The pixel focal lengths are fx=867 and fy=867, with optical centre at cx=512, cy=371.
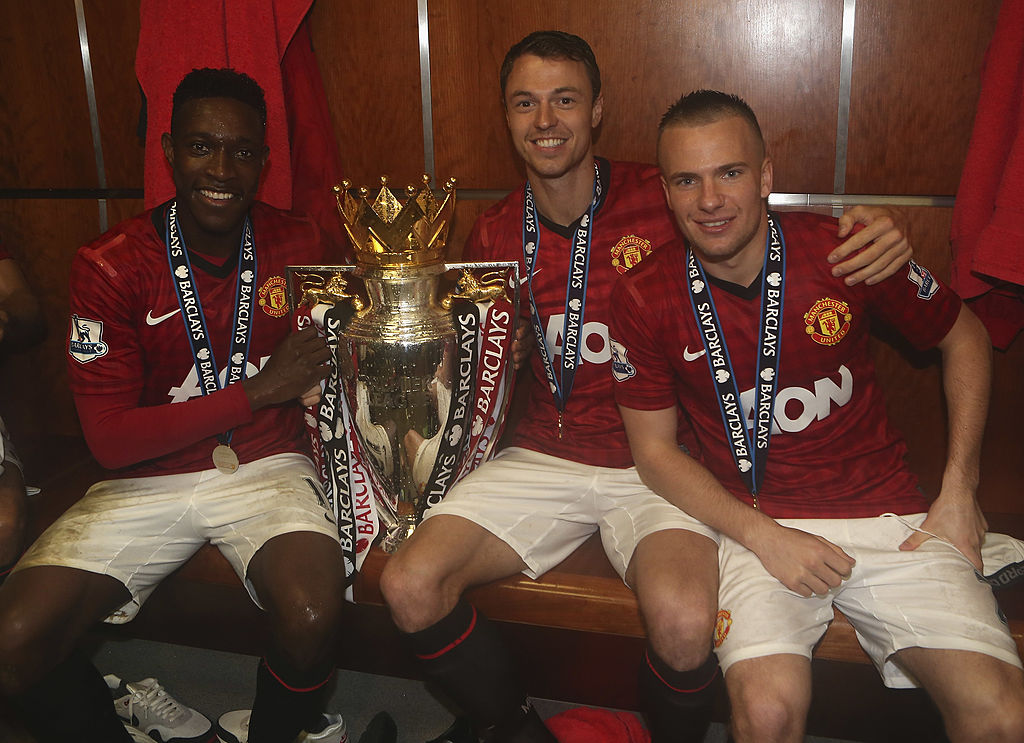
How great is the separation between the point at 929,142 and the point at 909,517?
3.19 feet

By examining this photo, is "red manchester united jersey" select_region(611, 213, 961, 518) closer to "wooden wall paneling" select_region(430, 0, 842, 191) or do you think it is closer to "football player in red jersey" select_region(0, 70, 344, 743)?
"wooden wall paneling" select_region(430, 0, 842, 191)

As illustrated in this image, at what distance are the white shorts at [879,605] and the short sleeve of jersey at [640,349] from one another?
33 centimetres

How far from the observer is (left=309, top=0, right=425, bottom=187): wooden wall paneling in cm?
230

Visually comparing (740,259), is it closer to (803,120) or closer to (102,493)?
(803,120)

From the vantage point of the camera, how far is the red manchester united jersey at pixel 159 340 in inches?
70.0

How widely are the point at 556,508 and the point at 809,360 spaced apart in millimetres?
596

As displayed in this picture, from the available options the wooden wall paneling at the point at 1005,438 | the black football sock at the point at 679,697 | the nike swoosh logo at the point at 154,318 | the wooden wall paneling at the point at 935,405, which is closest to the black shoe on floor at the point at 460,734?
the black football sock at the point at 679,697

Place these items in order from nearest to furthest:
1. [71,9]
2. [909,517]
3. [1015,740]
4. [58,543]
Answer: [1015,740], [909,517], [58,543], [71,9]

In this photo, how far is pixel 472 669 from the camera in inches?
62.4

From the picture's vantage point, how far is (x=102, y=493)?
1.88 m

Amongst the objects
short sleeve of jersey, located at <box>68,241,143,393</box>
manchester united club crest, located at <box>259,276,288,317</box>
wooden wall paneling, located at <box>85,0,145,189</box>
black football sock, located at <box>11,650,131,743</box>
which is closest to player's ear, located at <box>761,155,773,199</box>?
manchester united club crest, located at <box>259,276,288,317</box>

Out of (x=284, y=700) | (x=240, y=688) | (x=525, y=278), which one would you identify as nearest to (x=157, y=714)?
(x=240, y=688)

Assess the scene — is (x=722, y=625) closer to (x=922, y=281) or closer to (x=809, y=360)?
(x=809, y=360)

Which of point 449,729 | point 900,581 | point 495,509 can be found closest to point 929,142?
point 900,581
